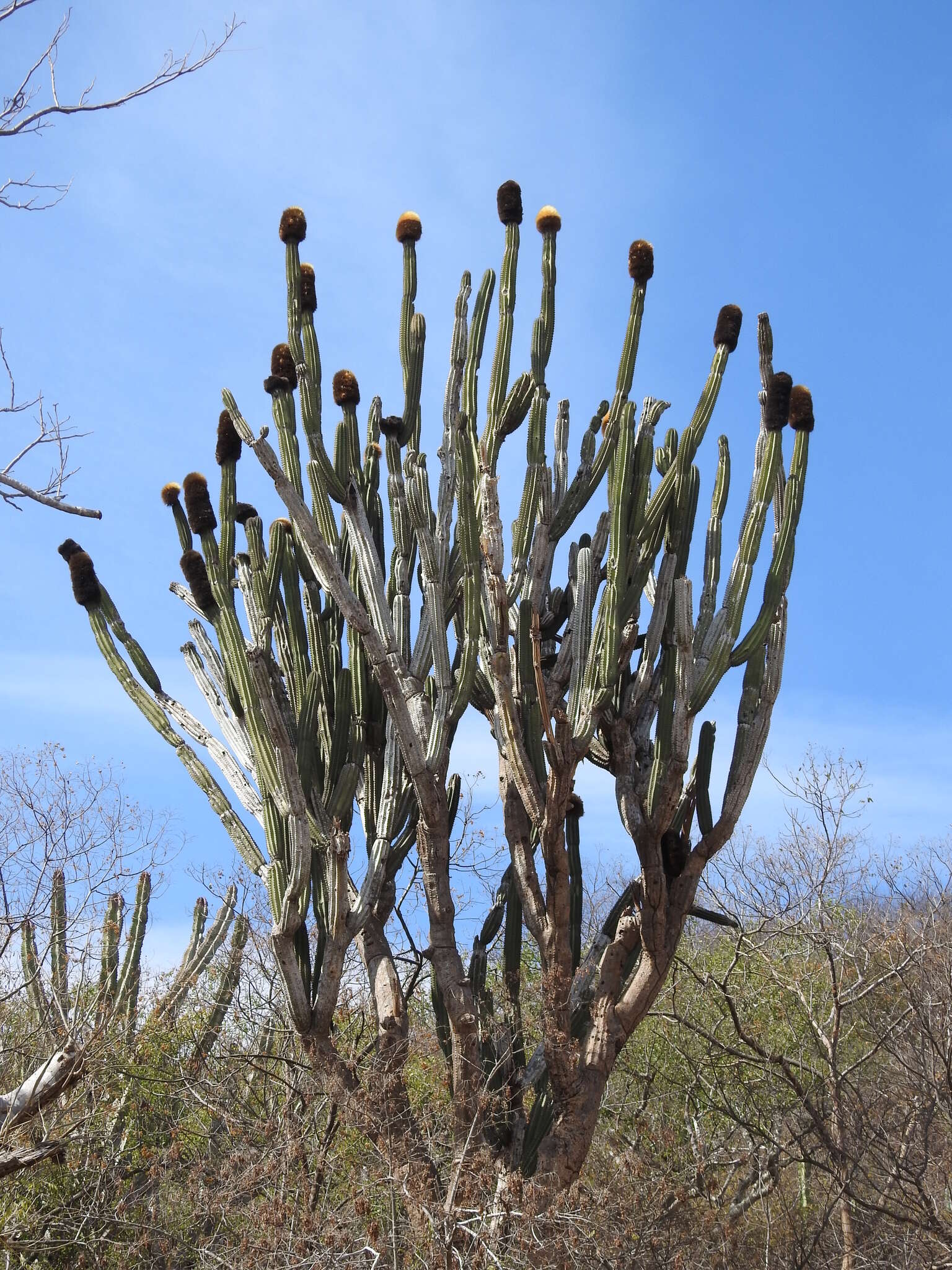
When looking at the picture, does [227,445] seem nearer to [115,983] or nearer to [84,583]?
[84,583]

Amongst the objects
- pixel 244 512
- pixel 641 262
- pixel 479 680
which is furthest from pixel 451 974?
pixel 641 262

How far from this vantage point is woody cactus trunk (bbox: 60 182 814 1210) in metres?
5.07

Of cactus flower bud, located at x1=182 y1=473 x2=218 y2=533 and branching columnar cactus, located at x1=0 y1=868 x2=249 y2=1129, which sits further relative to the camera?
branching columnar cactus, located at x1=0 y1=868 x2=249 y2=1129

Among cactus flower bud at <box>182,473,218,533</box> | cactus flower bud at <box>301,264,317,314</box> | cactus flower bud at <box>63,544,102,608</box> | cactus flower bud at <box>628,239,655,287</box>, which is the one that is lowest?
cactus flower bud at <box>63,544,102,608</box>

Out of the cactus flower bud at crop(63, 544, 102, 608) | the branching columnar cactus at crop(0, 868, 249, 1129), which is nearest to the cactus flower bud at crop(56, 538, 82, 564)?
the cactus flower bud at crop(63, 544, 102, 608)

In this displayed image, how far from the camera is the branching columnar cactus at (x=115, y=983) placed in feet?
22.2

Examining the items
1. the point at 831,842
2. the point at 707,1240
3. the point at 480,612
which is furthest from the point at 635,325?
the point at 707,1240

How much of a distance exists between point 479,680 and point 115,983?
15.5 ft

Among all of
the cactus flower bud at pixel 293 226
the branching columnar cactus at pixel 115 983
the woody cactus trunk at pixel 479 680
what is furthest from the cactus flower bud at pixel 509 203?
the branching columnar cactus at pixel 115 983

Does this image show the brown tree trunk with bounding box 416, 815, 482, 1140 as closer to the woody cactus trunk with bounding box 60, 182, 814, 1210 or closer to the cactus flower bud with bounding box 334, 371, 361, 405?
the woody cactus trunk with bounding box 60, 182, 814, 1210

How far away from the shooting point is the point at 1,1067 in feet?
27.9

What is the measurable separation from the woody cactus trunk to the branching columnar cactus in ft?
5.85

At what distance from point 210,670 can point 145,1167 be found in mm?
3505

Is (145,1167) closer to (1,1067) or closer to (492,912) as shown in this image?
(1,1067)
